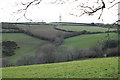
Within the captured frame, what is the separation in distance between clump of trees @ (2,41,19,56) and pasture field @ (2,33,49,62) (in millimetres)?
1156

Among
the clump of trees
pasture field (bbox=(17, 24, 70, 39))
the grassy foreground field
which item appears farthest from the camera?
pasture field (bbox=(17, 24, 70, 39))

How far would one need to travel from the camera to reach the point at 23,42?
1753 inches

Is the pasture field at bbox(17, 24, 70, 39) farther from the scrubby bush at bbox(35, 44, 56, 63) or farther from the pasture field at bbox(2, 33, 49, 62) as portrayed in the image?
the scrubby bush at bbox(35, 44, 56, 63)

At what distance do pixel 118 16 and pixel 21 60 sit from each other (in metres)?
34.4

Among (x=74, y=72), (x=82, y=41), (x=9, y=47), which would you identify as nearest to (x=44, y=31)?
(x=9, y=47)

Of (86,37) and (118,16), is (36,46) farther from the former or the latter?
(118,16)

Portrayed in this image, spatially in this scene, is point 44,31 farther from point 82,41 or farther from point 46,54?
point 82,41

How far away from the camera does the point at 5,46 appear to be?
4397 cm

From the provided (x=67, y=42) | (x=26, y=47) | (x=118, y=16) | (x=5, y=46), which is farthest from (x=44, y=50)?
(x=118, y=16)

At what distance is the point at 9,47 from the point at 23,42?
15.0 ft

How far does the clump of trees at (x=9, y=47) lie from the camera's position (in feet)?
134

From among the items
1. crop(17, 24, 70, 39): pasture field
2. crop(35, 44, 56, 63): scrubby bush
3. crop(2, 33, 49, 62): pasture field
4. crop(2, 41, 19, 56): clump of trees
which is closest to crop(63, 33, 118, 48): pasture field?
crop(17, 24, 70, 39): pasture field

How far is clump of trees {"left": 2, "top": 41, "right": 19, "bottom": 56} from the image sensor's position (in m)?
40.8

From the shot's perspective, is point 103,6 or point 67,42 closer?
point 103,6
